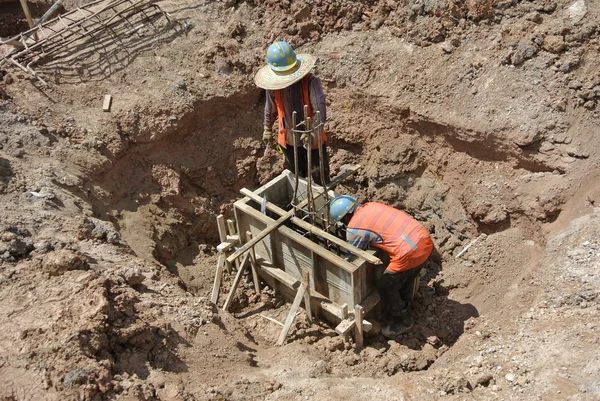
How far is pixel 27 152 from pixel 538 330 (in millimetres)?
6199

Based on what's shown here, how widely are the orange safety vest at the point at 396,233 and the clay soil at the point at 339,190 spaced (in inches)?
39.8

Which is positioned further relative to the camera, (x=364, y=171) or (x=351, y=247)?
(x=364, y=171)

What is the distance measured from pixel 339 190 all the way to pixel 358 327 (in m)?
2.67

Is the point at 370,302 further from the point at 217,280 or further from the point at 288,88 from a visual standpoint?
the point at 288,88

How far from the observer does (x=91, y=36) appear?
26.6 ft

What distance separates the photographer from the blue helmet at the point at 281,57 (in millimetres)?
5559

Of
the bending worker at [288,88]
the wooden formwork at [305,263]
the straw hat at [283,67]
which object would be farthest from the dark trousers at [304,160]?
the straw hat at [283,67]

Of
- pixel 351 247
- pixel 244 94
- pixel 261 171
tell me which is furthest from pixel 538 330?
pixel 244 94

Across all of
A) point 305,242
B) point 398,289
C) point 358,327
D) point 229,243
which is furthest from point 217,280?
point 398,289

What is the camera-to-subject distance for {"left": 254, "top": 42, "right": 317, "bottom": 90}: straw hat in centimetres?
557

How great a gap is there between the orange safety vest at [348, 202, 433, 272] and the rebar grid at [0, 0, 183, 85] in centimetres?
481

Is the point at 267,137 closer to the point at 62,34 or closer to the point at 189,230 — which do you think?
the point at 189,230

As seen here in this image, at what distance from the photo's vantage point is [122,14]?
8383mm

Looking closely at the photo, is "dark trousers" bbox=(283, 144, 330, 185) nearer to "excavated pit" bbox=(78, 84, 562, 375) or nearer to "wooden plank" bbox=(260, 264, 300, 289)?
"excavated pit" bbox=(78, 84, 562, 375)
